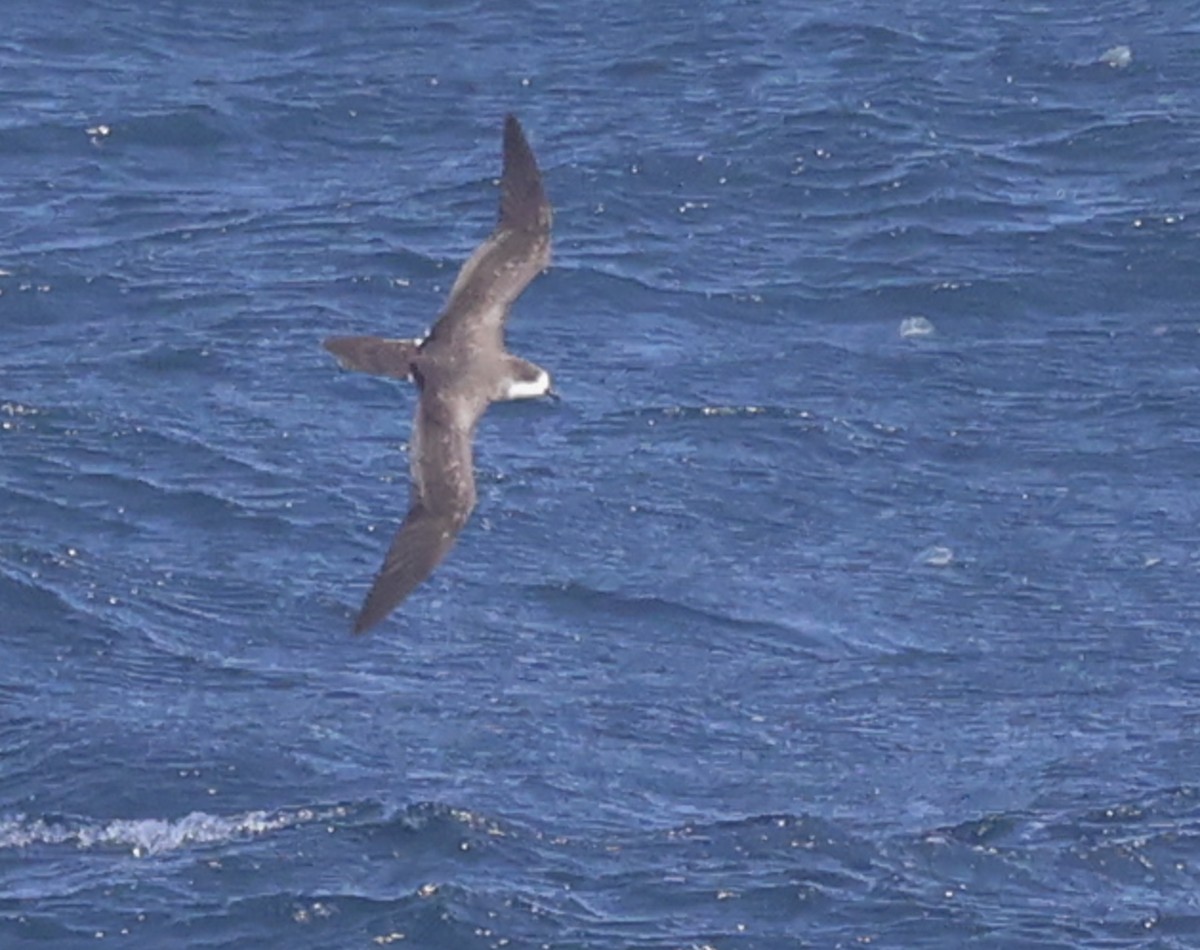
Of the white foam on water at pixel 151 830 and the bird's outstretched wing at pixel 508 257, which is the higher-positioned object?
the bird's outstretched wing at pixel 508 257

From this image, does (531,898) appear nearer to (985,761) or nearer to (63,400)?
(985,761)

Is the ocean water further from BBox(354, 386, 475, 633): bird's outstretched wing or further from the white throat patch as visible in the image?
the white throat patch

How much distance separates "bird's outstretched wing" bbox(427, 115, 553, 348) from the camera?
17656 mm

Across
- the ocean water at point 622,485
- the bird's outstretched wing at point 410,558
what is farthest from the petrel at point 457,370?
the ocean water at point 622,485

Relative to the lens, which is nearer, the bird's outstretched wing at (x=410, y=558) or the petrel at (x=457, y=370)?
the bird's outstretched wing at (x=410, y=558)

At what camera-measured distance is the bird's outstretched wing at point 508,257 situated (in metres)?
17.7

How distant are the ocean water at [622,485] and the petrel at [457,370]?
3.00m

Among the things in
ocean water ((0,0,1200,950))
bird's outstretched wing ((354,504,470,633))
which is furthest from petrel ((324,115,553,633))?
ocean water ((0,0,1200,950))

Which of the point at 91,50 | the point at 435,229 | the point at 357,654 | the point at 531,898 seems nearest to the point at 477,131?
the point at 435,229

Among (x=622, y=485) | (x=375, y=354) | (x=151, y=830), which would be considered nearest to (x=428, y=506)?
(x=375, y=354)

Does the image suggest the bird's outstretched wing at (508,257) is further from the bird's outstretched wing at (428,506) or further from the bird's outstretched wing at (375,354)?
the bird's outstretched wing at (428,506)

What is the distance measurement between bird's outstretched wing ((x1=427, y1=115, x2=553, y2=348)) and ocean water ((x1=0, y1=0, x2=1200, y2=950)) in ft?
11.1

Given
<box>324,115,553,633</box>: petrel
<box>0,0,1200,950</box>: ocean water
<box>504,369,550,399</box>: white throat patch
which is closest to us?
<box>324,115,553,633</box>: petrel

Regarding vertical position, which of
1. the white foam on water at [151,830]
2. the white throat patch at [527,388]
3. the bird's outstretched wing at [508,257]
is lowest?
the white foam on water at [151,830]
